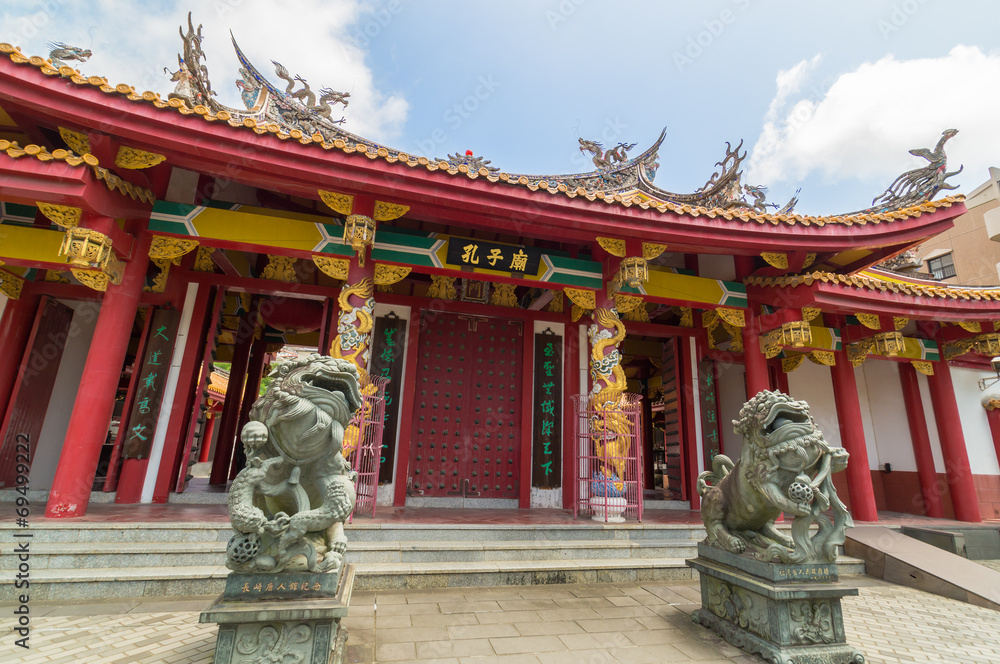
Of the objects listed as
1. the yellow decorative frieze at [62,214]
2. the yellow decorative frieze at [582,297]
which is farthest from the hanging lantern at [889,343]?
the yellow decorative frieze at [62,214]

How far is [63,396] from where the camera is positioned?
696 cm

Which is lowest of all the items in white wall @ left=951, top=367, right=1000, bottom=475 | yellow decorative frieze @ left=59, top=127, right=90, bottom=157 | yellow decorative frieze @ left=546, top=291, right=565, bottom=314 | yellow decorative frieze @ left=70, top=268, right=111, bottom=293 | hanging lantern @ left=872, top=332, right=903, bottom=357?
white wall @ left=951, top=367, right=1000, bottom=475

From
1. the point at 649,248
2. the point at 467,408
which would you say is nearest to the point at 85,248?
the point at 467,408

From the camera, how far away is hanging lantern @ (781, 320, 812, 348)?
23.1 feet

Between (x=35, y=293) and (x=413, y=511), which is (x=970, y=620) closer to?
(x=413, y=511)

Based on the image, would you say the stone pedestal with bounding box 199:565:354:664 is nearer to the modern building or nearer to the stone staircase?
the stone staircase

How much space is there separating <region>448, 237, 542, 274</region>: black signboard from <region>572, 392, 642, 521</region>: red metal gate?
85.4 inches

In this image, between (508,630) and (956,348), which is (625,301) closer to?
(508,630)

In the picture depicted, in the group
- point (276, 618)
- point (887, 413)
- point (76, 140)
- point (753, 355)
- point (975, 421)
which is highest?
point (76, 140)

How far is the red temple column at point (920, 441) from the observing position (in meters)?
8.65

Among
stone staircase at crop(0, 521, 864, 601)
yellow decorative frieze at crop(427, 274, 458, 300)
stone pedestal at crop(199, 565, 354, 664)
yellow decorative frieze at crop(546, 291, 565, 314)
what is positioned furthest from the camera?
yellow decorative frieze at crop(546, 291, 565, 314)

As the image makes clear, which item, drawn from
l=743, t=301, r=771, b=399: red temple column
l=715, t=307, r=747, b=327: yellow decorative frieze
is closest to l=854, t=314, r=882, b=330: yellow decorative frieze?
l=743, t=301, r=771, b=399: red temple column

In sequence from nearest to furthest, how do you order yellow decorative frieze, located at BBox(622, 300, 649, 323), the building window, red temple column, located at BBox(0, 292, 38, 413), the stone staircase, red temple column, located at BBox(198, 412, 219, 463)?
the stone staircase → red temple column, located at BBox(0, 292, 38, 413) → yellow decorative frieze, located at BBox(622, 300, 649, 323) → red temple column, located at BBox(198, 412, 219, 463) → the building window

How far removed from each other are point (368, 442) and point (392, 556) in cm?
200
